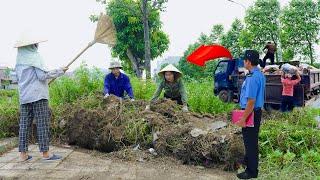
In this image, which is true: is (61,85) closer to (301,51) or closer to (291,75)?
(291,75)

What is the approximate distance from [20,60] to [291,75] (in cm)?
599

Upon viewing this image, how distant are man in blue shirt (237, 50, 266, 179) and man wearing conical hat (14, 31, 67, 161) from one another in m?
2.56

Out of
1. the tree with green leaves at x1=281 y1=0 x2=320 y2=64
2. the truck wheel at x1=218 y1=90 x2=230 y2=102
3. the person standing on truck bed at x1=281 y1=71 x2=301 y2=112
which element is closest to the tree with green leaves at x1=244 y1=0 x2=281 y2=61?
the tree with green leaves at x1=281 y1=0 x2=320 y2=64

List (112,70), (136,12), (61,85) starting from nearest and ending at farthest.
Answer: (112,70), (61,85), (136,12)

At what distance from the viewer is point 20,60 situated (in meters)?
5.68

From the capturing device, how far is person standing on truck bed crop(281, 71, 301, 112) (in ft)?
30.2

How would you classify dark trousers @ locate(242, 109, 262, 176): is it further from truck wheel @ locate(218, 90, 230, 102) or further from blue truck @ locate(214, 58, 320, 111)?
truck wheel @ locate(218, 90, 230, 102)

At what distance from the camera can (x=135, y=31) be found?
82.4 ft

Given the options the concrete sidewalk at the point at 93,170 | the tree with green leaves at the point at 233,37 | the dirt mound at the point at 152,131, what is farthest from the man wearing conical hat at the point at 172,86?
the tree with green leaves at the point at 233,37

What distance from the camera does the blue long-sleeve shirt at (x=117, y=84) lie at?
7.83 metres

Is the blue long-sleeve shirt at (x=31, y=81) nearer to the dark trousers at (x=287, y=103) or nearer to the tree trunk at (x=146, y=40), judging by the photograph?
the dark trousers at (x=287, y=103)

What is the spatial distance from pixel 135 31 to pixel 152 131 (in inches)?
753

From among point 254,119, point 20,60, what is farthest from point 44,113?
point 254,119

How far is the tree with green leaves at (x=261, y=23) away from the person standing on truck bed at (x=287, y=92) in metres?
15.5
